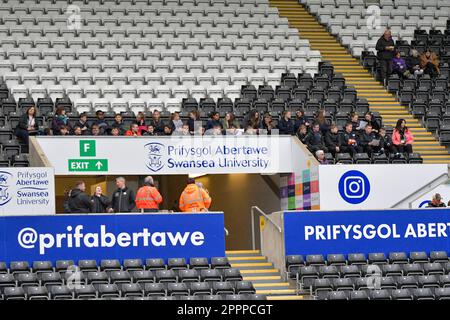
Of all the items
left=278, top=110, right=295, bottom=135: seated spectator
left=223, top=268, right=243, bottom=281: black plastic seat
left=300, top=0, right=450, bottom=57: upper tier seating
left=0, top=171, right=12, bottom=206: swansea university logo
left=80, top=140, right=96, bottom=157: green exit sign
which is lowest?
left=223, top=268, right=243, bottom=281: black plastic seat

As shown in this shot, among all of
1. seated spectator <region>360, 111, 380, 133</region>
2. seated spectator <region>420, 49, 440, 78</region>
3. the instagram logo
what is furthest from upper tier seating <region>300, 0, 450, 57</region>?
the instagram logo

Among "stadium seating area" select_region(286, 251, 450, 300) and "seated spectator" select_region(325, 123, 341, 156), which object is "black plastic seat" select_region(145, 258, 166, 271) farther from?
"seated spectator" select_region(325, 123, 341, 156)

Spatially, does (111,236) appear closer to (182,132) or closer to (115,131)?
(115,131)

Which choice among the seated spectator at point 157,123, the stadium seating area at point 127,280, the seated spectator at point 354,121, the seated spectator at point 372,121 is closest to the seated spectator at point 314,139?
the seated spectator at point 354,121

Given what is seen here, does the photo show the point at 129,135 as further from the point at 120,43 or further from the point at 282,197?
the point at 120,43

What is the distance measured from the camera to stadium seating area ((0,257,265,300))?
19.0m

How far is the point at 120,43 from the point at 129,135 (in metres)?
6.38

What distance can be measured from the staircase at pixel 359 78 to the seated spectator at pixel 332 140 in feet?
8.21

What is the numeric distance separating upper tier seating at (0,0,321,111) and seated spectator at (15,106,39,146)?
314 cm

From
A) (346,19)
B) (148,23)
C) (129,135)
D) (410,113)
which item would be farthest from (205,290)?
(346,19)

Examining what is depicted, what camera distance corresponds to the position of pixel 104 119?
1000 inches

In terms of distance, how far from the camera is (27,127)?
949 inches

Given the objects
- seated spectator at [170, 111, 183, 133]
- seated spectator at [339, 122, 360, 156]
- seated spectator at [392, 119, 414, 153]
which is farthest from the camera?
seated spectator at [392, 119, 414, 153]

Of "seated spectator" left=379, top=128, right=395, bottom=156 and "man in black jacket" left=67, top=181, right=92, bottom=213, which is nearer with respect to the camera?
"man in black jacket" left=67, top=181, right=92, bottom=213
